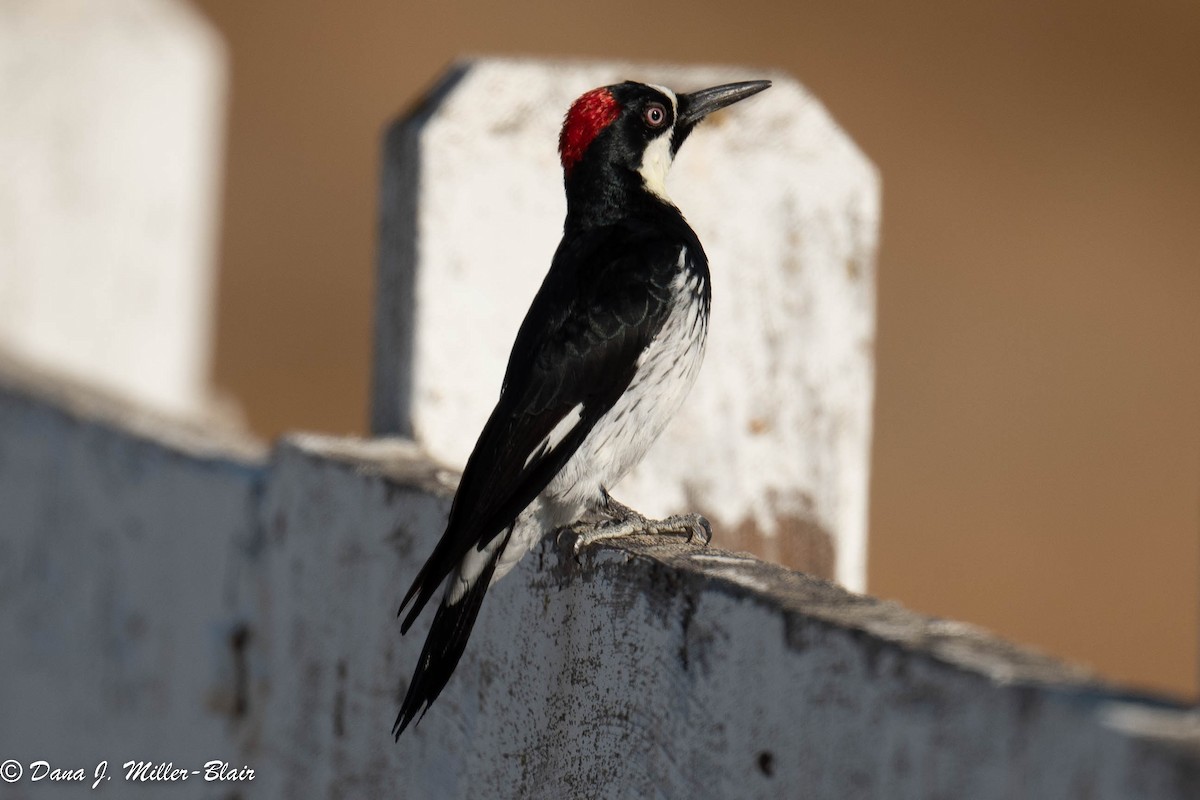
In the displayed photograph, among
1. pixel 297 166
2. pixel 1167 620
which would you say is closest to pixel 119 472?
pixel 1167 620

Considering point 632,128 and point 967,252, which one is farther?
point 967,252

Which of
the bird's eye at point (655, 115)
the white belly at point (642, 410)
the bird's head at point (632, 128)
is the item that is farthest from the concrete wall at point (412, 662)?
the bird's eye at point (655, 115)

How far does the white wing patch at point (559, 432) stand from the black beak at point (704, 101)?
3.11ft

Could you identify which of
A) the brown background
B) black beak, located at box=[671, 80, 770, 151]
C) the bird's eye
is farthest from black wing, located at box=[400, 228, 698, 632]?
the brown background

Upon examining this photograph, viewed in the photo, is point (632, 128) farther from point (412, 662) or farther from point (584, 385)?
point (412, 662)

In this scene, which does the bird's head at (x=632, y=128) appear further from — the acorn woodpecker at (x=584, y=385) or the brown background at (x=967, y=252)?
the brown background at (x=967, y=252)

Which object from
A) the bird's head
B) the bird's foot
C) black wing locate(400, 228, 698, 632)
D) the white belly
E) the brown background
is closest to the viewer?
the bird's foot

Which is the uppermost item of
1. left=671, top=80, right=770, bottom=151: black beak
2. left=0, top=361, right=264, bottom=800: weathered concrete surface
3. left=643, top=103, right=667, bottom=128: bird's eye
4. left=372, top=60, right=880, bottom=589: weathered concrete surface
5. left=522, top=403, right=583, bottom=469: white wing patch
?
left=671, top=80, right=770, bottom=151: black beak

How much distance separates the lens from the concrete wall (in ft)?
5.63

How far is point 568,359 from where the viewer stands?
3.02 meters

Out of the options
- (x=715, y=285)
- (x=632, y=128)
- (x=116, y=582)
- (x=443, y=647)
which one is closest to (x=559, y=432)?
(x=443, y=647)

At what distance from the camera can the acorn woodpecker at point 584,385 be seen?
8.83 ft

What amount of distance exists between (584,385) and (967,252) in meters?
13.2

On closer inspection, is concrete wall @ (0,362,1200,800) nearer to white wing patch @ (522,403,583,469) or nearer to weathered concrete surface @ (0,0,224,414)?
white wing patch @ (522,403,583,469)
